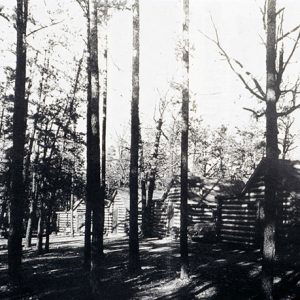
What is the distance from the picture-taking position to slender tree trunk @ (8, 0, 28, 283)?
14.0m

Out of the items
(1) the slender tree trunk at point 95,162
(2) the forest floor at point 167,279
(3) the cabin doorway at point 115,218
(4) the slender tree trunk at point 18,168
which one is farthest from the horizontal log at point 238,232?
(3) the cabin doorway at point 115,218

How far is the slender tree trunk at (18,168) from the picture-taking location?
14.0 m

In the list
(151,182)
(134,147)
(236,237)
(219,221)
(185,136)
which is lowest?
(236,237)

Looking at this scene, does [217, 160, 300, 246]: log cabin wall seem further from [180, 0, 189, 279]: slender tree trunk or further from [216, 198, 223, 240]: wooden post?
[180, 0, 189, 279]: slender tree trunk

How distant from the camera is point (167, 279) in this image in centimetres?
1442

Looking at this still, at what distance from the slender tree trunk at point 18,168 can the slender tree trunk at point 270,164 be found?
8.25 m

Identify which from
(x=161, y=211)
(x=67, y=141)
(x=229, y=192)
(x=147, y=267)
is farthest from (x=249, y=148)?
(x=147, y=267)

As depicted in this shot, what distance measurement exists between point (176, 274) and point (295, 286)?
481cm

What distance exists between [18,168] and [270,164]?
333 inches

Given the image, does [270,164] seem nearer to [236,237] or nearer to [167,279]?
[167,279]

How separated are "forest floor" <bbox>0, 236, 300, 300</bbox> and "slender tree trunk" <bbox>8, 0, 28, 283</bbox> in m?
1.01

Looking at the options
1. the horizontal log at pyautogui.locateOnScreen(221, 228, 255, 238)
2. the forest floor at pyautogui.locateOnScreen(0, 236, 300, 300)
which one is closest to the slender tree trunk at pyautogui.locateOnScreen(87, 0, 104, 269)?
the forest floor at pyautogui.locateOnScreen(0, 236, 300, 300)

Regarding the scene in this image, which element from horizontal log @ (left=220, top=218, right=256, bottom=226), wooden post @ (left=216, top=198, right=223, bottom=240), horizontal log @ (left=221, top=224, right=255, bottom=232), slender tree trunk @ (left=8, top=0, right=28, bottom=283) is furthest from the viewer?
wooden post @ (left=216, top=198, right=223, bottom=240)

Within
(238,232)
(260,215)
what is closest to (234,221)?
(238,232)
